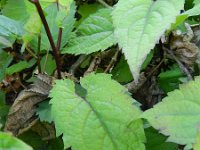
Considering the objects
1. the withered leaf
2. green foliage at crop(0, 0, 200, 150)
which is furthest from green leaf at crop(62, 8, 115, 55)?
the withered leaf

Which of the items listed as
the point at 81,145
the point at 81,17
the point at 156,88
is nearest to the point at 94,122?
the point at 81,145

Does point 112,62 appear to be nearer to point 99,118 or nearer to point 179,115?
point 99,118

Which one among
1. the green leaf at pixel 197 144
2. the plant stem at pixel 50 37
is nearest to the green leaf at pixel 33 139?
the plant stem at pixel 50 37

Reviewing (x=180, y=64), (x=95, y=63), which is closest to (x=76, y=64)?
(x=95, y=63)

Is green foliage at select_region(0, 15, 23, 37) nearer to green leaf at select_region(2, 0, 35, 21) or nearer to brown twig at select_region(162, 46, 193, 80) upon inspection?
green leaf at select_region(2, 0, 35, 21)

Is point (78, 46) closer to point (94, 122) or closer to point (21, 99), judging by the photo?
point (21, 99)
